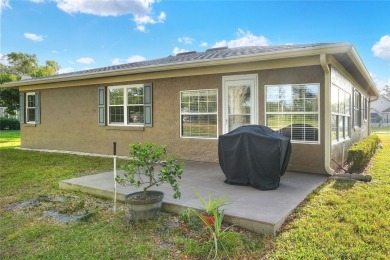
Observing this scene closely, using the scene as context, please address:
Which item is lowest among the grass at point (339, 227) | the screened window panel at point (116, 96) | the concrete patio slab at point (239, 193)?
the grass at point (339, 227)

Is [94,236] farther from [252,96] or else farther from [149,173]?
[252,96]

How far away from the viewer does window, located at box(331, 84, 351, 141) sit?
6684mm

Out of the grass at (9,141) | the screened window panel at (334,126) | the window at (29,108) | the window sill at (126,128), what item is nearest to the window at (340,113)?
the screened window panel at (334,126)

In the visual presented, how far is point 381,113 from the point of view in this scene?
156 feet

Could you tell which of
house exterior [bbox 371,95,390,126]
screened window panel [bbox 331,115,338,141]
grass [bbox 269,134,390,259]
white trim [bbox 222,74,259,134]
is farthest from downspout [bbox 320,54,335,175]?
house exterior [bbox 371,95,390,126]

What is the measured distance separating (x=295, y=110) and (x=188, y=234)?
14.0 feet

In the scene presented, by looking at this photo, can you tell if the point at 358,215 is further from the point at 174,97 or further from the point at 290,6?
the point at 290,6

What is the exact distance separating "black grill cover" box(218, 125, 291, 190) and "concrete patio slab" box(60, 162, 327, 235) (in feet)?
0.63

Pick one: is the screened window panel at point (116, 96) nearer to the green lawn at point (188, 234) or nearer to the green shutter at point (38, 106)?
the green shutter at point (38, 106)

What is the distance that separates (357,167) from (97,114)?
26.9 feet

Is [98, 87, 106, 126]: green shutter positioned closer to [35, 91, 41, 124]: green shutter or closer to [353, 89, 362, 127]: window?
[35, 91, 41, 124]: green shutter

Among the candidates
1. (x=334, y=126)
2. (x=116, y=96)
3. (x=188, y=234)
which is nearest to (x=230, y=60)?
(x=334, y=126)

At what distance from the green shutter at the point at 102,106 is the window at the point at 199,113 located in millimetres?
3157

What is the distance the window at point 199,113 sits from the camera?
7688 mm
